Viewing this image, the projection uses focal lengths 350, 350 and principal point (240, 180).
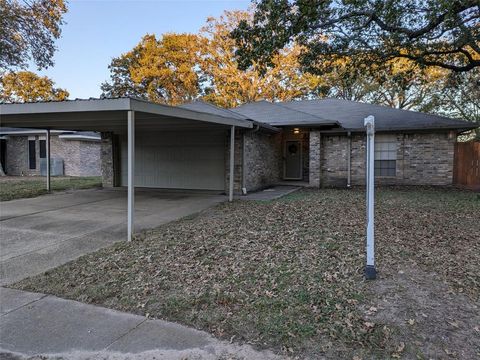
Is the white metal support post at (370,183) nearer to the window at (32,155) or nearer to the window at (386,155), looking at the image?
the window at (386,155)

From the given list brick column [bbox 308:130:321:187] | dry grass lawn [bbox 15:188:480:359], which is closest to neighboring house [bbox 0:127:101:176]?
brick column [bbox 308:130:321:187]

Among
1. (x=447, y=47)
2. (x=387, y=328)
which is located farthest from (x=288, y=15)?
(x=387, y=328)

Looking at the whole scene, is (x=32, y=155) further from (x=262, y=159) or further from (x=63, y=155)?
(x=262, y=159)

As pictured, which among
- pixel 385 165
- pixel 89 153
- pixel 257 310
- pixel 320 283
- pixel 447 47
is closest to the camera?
pixel 257 310

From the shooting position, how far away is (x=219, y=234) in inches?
243

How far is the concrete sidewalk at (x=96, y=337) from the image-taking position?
9.13ft

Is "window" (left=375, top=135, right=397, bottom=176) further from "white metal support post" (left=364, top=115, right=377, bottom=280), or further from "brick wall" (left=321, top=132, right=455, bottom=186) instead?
"white metal support post" (left=364, top=115, right=377, bottom=280)

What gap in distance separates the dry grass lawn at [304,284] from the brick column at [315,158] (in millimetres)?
6928

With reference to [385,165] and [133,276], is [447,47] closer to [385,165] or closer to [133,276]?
[385,165]

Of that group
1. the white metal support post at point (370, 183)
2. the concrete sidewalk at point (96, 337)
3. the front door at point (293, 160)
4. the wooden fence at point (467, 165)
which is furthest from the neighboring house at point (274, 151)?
the concrete sidewalk at point (96, 337)

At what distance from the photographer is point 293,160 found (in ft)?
53.1

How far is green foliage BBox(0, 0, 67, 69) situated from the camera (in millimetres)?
13695

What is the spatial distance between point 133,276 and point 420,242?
4356 millimetres

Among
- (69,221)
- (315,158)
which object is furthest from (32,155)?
(315,158)
